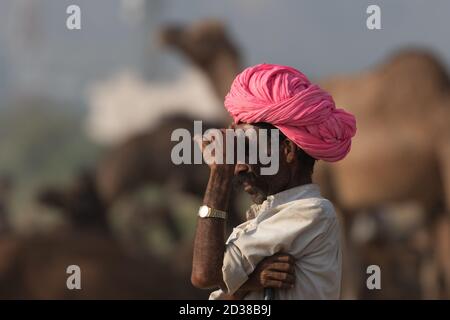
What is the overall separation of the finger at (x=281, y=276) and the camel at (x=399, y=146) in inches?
214

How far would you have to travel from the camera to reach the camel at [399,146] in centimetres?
735

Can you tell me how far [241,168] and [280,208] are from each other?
94 mm

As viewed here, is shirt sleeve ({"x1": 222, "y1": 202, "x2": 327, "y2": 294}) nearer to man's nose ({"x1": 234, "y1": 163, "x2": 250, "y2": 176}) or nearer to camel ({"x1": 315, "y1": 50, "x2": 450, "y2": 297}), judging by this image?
man's nose ({"x1": 234, "y1": 163, "x2": 250, "y2": 176})

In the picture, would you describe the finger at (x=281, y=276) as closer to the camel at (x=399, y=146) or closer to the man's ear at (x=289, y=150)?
the man's ear at (x=289, y=150)

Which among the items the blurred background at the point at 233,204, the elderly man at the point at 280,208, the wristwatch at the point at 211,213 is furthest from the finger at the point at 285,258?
the blurred background at the point at 233,204

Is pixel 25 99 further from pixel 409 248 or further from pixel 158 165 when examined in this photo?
pixel 409 248

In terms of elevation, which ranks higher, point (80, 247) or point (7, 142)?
point (7, 142)

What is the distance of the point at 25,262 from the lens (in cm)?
717

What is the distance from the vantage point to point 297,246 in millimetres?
1938

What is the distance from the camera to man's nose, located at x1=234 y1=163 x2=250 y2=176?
1985 millimetres

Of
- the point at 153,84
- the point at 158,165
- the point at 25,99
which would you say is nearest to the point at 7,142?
the point at 25,99

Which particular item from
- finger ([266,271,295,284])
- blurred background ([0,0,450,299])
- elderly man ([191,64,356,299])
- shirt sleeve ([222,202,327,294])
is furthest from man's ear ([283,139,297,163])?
blurred background ([0,0,450,299])

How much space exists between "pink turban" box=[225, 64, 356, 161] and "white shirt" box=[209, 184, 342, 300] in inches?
4.2
